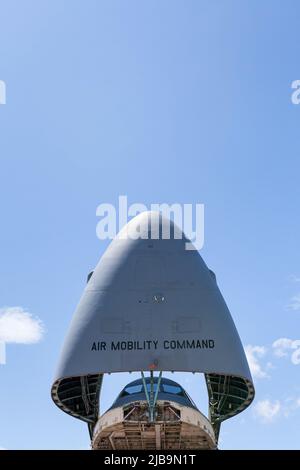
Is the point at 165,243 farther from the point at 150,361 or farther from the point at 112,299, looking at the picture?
the point at 150,361

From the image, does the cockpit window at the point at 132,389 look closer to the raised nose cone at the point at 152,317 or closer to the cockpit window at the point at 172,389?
the cockpit window at the point at 172,389

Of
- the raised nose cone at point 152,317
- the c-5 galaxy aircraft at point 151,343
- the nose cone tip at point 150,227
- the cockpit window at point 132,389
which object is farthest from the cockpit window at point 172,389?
the nose cone tip at point 150,227

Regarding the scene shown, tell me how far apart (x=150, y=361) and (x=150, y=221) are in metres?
10.4

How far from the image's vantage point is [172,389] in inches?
1280

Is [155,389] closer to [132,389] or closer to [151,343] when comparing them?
[132,389]

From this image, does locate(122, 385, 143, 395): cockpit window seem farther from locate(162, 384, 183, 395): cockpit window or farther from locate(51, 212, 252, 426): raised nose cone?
locate(51, 212, 252, 426): raised nose cone

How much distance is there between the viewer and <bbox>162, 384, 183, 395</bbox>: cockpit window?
105 ft

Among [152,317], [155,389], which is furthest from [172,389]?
[152,317]

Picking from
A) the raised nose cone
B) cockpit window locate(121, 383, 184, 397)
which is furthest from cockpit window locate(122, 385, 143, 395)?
the raised nose cone

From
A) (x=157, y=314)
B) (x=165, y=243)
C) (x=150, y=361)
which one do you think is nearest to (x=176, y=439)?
(x=150, y=361)

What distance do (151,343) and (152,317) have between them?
1654 mm

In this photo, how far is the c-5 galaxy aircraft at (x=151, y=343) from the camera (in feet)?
103

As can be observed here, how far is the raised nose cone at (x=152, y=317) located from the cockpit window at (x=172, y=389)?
1520 millimetres
